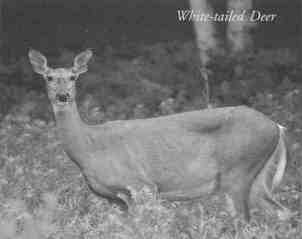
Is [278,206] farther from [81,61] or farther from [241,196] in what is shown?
[81,61]

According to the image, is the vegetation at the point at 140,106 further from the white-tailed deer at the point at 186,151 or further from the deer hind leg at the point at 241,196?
the white-tailed deer at the point at 186,151

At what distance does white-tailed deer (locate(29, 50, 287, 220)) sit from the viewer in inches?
297

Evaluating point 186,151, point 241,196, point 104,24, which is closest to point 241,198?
point 241,196

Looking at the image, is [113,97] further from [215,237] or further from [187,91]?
[215,237]

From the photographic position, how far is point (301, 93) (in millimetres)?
12055

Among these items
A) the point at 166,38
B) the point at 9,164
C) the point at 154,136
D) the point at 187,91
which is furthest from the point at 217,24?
the point at 154,136

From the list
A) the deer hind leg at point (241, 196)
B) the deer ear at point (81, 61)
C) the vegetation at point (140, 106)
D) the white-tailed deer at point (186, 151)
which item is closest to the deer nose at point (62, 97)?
the white-tailed deer at point (186, 151)

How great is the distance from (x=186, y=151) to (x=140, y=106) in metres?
4.37

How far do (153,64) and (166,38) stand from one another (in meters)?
1.58

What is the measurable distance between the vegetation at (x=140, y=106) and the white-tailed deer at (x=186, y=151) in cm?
25

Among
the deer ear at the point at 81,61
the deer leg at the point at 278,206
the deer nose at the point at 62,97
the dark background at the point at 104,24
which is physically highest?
the dark background at the point at 104,24

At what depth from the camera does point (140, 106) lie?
473 inches

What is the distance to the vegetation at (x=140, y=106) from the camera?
744 centimetres

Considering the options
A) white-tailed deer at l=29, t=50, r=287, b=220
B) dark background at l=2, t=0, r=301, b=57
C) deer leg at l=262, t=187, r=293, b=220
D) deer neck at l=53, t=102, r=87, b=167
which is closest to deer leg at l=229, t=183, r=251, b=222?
white-tailed deer at l=29, t=50, r=287, b=220
